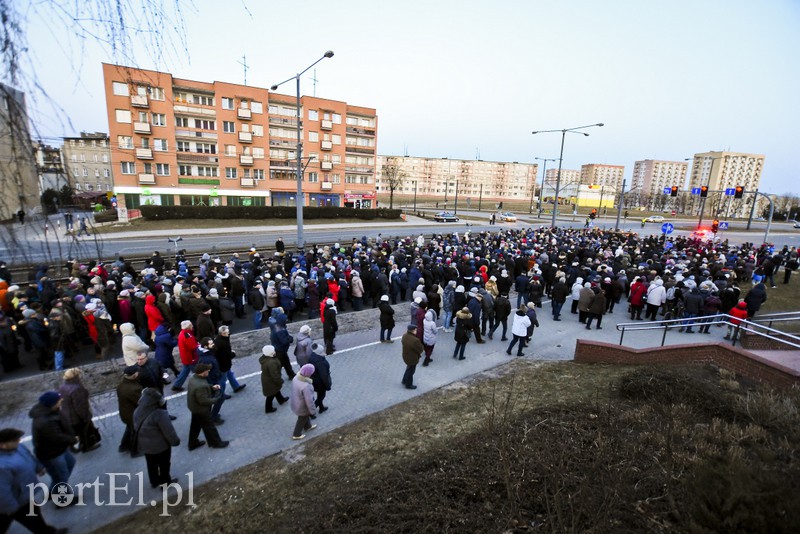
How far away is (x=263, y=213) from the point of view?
4259cm

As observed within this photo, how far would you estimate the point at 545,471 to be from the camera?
4.52m

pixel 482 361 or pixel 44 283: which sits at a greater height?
pixel 44 283

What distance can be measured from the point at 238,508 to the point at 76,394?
2.79m

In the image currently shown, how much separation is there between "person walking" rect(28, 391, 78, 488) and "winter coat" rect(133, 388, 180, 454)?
2.55ft

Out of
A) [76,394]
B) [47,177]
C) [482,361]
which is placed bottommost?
[482,361]

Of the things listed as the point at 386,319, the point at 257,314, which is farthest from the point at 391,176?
the point at 386,319

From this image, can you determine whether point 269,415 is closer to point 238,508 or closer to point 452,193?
point 238,508

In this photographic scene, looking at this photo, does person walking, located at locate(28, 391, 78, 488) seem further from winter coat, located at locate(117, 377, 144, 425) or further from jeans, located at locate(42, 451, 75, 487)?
winter coat, located at locate(117, 377, 144, 425)

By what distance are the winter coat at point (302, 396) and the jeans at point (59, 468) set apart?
9.78 feet

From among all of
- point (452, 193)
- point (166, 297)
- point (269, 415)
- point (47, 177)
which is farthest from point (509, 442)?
point (452, 193)

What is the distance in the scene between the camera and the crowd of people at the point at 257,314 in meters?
5.52

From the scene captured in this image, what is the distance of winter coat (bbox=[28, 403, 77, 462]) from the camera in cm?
491

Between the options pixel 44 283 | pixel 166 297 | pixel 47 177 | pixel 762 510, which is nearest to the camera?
pixel 47 177

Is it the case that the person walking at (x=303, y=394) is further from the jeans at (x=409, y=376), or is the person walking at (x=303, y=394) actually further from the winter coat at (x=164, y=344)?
the winter coat at (x=164, y=344)
